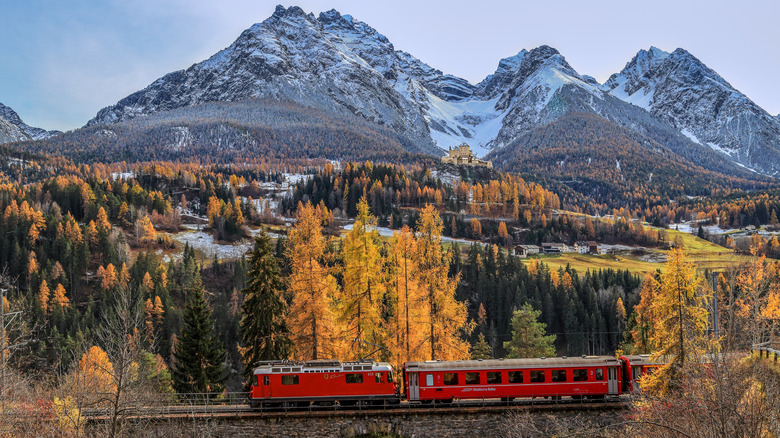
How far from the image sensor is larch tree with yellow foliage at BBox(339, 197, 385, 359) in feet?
122

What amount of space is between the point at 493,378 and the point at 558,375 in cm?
422

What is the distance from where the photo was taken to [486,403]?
3288 cm

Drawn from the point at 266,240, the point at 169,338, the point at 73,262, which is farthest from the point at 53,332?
the point at 266,240

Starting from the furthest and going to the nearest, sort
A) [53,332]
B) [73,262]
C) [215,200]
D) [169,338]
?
[215,200]
[73,262]
[169,338]
[53,332]

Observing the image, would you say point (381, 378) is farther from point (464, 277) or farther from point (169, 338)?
point (464, 277)

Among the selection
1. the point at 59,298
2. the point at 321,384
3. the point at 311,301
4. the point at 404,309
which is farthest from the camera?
the point at 59,298

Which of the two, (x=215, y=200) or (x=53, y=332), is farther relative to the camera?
(x=215, y=200)

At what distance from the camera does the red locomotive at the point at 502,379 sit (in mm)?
32562

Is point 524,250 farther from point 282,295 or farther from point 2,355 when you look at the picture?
point 2,355

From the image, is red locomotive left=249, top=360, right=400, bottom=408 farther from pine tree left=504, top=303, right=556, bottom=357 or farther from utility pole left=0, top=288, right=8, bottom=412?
pine tree left=504, top=303, right=556, bottom=357

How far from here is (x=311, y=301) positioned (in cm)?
3612

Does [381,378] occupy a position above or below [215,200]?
below

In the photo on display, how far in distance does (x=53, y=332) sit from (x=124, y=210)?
263ft

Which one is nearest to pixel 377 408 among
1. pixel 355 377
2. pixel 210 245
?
pixel 355 377
